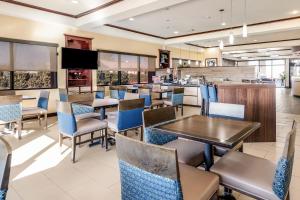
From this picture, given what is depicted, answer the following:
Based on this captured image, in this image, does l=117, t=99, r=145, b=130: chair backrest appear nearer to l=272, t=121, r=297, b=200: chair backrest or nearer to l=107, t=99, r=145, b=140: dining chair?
l=107, t=99, r=145, b=140: dining chair

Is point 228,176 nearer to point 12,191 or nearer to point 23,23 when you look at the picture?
point 12,191

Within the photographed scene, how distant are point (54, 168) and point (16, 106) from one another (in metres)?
1.92

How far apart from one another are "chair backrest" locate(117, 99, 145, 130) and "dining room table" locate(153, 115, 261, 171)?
1.25m

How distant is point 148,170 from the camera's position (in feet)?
4.05

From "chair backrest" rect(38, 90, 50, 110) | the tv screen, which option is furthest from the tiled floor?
the tv screen

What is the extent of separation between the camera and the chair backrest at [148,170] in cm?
115

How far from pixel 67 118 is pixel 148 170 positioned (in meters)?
2.38

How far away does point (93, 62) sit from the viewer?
764 centimetres

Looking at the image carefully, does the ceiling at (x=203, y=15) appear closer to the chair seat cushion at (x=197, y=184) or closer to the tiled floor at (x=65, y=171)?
the tiled floor at (x=65, y=171)

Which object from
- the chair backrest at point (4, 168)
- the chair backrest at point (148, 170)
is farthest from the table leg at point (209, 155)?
the chair backrest at point (4, 168)

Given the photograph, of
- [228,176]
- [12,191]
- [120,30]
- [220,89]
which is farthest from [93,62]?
[228,176]

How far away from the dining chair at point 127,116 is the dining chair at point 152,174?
207 cm

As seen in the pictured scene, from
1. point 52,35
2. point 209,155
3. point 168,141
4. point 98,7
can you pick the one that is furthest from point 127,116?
point 52,35

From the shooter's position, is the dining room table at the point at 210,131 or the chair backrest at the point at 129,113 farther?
the chair backrest at the point at 129,113
